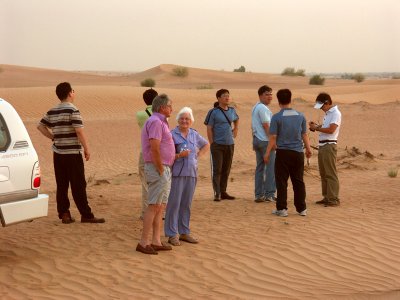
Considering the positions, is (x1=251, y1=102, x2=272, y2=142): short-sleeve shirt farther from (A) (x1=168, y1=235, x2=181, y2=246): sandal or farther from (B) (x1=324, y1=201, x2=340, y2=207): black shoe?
(A) (x1=168, y1=235, x2=181, y2=246): sandal

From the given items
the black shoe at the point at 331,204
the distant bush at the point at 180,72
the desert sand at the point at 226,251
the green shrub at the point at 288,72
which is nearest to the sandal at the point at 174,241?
the desert sand at the point at 226,251

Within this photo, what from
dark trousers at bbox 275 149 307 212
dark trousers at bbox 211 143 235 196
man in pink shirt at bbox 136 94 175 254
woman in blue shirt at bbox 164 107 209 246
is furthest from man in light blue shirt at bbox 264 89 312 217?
man in pink shirt at bbox 136 94 175 254

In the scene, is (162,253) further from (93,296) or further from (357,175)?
(357,175)

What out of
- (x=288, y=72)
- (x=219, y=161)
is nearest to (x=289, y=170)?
(x=219, y=161)

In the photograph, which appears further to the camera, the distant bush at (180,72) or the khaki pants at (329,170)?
the distant bush at (180,72)

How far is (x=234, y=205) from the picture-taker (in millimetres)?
10922

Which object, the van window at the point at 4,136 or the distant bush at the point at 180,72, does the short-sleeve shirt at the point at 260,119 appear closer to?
the van window at the point at 4,136

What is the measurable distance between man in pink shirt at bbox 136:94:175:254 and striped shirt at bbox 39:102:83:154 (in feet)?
5.85

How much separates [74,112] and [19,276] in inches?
103

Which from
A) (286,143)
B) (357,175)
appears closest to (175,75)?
(357,175)

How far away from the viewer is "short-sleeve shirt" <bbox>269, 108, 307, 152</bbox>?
9.41 metres

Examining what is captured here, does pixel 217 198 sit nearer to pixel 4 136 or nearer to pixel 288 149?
pixel 288 149

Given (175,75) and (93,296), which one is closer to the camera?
(93,296)

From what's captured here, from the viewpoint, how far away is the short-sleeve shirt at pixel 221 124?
35.8ft
